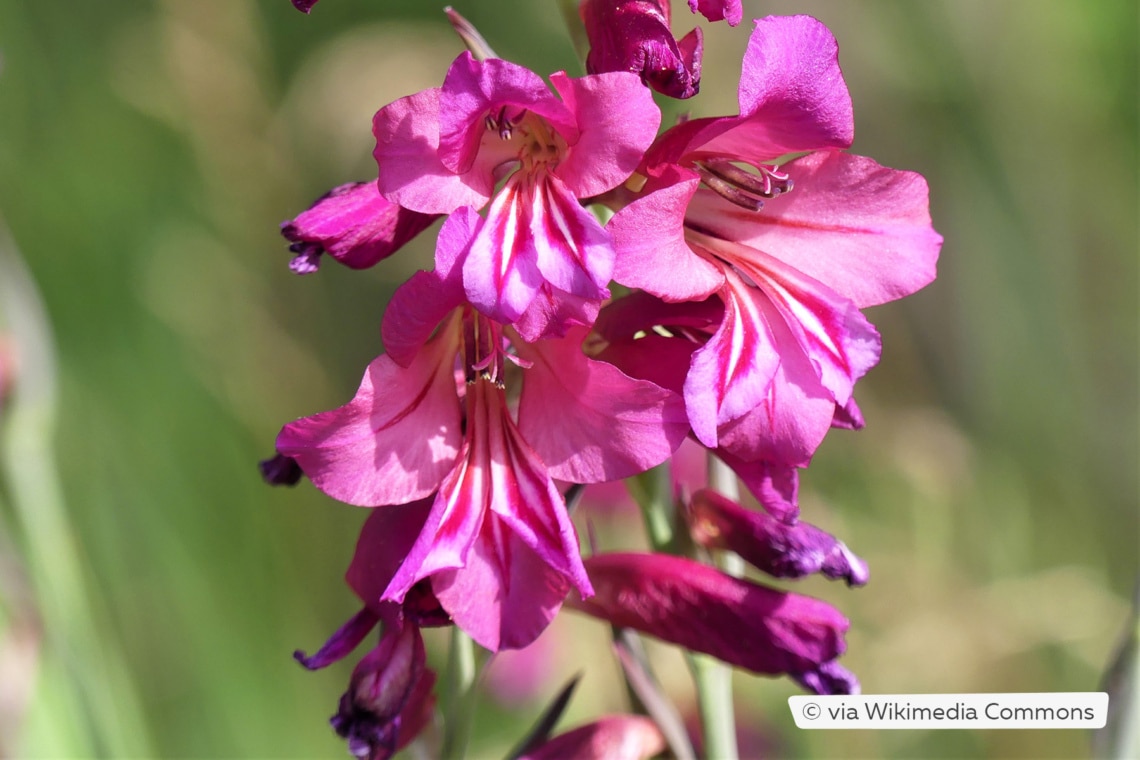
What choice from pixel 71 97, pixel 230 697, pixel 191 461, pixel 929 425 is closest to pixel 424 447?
pixel 230 697

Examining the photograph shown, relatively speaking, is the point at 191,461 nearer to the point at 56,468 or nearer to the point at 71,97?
the point at 56,468

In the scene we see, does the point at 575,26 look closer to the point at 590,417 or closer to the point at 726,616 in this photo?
the point at 590,417

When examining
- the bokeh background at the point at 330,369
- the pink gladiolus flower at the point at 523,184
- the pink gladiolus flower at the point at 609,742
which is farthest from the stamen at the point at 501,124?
the bokeh background at the point at 330,369

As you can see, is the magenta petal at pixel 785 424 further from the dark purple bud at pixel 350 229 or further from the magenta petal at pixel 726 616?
the dark purple bud at pixel 350 229

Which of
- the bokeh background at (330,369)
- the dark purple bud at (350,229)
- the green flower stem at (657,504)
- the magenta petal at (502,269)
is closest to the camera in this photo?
the magenta petal at (502,269)

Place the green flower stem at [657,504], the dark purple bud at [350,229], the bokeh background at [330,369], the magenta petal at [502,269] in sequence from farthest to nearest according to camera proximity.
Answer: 1. the bokeh background at [330,369]
2. the green flower stem at [657,504]
3. the dark purple bud at [350,229]
4. the magenta petal at [502,269]

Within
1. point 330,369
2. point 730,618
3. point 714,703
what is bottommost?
point 330,369

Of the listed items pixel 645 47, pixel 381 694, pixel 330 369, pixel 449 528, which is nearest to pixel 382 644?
pixel 381 694
